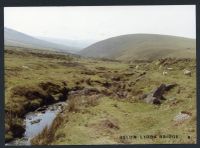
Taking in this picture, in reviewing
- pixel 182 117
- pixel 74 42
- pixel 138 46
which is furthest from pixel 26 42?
pixel 182 117

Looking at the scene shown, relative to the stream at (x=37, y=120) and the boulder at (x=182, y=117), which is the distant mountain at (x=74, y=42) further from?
the boulder at (x=182, y=117)

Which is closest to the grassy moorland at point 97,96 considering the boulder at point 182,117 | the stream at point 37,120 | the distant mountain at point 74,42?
the boulder at point 182,117

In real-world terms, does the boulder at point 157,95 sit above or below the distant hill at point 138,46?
below

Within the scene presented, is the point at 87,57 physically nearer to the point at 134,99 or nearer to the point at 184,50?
the point at 134,99

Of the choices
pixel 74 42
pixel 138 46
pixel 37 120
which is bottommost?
pixel 37 120

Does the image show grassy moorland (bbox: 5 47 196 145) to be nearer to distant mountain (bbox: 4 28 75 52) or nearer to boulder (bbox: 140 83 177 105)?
boulder (bbox: 140 83 177 105)

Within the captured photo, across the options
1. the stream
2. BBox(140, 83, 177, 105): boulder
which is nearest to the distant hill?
BBox(140, 83, 177, 105): boulder

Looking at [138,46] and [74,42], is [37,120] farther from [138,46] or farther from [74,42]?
[138,46]

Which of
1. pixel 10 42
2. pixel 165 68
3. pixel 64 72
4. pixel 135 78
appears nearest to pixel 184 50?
pixel 165 68
